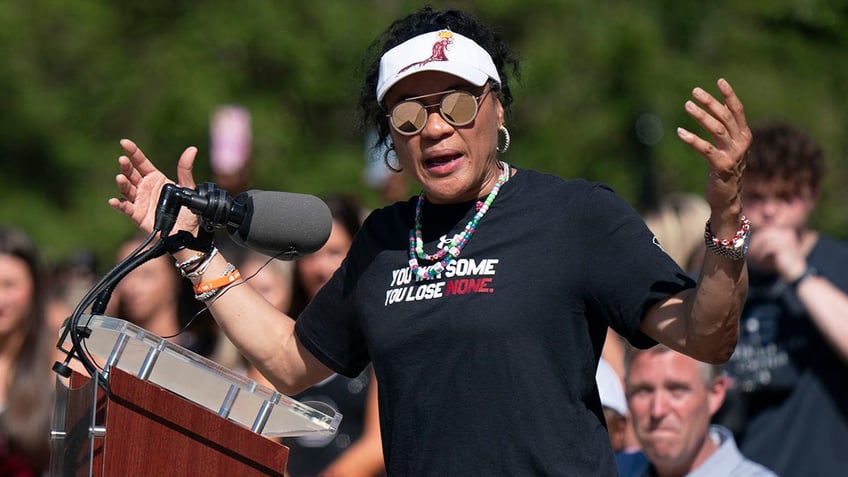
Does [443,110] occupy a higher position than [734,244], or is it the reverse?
[443,110]

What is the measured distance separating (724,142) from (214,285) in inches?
57.5

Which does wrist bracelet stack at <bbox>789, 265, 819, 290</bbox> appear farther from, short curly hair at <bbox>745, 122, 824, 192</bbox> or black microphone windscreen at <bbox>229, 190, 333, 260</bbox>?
black microphone windscreen at <bbox>229, 190, 333, 260</bbox>

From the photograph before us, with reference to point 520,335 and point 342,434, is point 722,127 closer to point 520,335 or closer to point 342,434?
point 520,335

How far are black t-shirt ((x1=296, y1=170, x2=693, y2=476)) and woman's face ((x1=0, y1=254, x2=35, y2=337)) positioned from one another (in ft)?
12.5

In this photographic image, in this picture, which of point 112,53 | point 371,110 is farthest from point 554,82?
point 371,110

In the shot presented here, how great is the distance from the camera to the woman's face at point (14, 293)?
21.1 feet

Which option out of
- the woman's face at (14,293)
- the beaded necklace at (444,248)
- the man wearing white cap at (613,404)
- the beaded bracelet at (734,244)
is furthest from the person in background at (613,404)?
the woman's face at (14,293)

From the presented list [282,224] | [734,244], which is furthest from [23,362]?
[734,244]

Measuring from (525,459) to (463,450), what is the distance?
0.15 m

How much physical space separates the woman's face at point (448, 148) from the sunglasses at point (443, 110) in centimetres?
1

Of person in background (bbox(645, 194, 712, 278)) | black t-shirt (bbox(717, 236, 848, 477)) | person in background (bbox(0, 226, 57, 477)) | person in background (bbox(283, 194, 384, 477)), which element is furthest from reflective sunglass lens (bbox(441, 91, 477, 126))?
person in background (bbox(0, 226, 57, 477))

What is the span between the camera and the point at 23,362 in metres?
6.33

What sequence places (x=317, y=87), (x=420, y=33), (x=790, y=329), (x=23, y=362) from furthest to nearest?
(x=317, y=87) → (x=23, y=362) → (x=790, y=329) → (x=420, y=33)

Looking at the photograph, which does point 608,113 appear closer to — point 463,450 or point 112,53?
point 112,53
